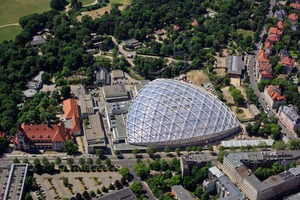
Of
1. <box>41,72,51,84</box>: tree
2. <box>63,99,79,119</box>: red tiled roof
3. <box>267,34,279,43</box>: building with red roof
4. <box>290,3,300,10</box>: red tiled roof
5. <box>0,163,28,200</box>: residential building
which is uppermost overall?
<box>41,72,51,84</box>: tree

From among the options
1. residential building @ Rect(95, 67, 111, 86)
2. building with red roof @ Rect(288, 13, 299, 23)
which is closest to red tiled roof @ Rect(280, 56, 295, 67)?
building with red roof @ Rect(288, 13, 299, 23)

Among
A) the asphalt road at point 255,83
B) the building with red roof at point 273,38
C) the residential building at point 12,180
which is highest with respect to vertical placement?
the building with red roof at point 273,38

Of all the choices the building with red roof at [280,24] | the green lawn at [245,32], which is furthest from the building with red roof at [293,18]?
the green lawn at [245,32]

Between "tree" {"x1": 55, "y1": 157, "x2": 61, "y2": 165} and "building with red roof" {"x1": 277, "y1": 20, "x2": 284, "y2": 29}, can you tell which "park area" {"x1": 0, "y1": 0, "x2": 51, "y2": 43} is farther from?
"building with red roof" {"x1": 277, "y1": 20, "x2": 284, "y2": 29}

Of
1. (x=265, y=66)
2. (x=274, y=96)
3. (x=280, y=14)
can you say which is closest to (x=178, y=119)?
(x=274, y=96)

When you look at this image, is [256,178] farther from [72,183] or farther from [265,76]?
[265,76]

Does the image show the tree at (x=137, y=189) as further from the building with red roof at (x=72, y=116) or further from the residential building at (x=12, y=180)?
the building with red roof at (x=72, y=116)
